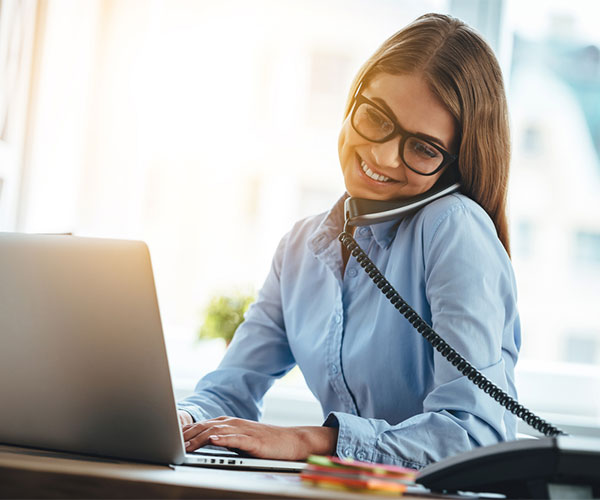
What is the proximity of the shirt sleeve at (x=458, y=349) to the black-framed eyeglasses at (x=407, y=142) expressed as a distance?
10cm

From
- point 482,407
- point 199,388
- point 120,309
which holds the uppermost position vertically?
point 120,309

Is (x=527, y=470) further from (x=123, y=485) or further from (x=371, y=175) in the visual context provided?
(x=371, y=175)

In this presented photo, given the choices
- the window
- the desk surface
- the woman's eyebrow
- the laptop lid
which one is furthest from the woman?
the window

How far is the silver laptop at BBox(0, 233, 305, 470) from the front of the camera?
0.79 m

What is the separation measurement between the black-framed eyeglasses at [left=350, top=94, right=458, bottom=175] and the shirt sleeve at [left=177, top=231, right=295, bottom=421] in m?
0.40

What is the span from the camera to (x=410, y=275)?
1342mm

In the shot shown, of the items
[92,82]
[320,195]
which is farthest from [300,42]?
[92,82]

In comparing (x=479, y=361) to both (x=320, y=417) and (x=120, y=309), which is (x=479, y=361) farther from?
(x=320, y=417)

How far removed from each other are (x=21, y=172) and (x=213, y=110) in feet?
2.82

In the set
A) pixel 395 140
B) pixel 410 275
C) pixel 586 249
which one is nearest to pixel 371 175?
pixel 395 140

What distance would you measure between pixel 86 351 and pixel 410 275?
2.27 ft

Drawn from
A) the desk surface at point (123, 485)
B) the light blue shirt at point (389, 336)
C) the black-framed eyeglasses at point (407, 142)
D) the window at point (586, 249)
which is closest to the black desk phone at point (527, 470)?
the desk surface at point (123, 485)

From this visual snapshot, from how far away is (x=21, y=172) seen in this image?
6.93 ft

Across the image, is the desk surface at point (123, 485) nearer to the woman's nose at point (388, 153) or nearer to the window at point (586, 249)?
the woman's nose at point (388, 153)
